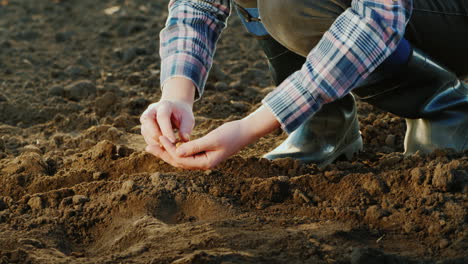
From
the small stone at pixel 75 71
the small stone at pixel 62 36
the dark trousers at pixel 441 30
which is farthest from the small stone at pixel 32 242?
the small stone at pixel 62 36

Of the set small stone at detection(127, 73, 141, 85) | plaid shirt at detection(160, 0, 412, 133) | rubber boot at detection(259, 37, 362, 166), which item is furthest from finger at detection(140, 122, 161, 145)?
small stone at detection(127, 73, 141, 85)

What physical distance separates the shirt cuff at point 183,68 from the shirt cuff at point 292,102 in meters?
0.45

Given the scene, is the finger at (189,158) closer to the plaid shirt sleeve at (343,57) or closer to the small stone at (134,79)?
the plaid shirt sleeve at (343,57)

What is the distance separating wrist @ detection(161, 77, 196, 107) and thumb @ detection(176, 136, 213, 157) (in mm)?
291

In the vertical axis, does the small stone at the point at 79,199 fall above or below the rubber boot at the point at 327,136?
above

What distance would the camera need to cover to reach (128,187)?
253 centimetres

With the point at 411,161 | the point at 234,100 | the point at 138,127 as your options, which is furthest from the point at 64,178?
the point at 234,100

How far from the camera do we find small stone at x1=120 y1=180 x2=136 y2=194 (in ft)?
8.28

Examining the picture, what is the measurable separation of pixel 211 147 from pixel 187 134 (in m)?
0.17

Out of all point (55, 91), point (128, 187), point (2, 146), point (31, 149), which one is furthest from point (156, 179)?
point (55, 91)

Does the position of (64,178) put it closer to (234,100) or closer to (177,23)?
(177,23)

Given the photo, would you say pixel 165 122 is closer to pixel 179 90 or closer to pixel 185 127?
pixel 185 127

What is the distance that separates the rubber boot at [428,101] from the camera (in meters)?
2.80

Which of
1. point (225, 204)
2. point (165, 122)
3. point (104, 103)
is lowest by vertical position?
point (225, 204)
